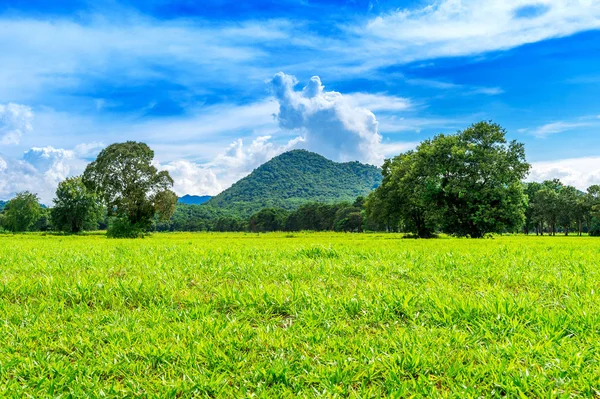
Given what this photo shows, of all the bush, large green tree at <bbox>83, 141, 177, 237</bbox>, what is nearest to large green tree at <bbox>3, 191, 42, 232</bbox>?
large green tree at <bbox>83, 141, 177, 237</bbox>

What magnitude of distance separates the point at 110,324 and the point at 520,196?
45376 mm

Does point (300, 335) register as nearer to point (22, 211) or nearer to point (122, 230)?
point (122, 230)

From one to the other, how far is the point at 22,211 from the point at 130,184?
196 ft

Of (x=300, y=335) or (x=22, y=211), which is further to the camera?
(x=22, y=211)

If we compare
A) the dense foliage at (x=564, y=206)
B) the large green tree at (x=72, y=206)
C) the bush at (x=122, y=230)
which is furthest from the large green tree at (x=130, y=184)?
the dense foliage at (x=564, y=206)

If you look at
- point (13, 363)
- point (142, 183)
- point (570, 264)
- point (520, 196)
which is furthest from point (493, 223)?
point (142, 183)

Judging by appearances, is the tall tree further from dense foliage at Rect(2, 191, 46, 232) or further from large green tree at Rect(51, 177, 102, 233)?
dense foliage at Rect(2, 191, 46, 232)

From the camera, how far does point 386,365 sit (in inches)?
144

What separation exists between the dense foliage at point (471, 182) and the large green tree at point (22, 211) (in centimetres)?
9562

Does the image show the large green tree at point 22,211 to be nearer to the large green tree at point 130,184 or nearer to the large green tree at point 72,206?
the large green tree at point 72,206

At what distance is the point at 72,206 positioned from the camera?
7844 cm

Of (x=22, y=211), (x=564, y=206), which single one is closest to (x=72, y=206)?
(x=22, y=211)

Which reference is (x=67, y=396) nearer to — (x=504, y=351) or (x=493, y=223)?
(x=504, y=351)

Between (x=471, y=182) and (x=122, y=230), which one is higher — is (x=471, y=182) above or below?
above
